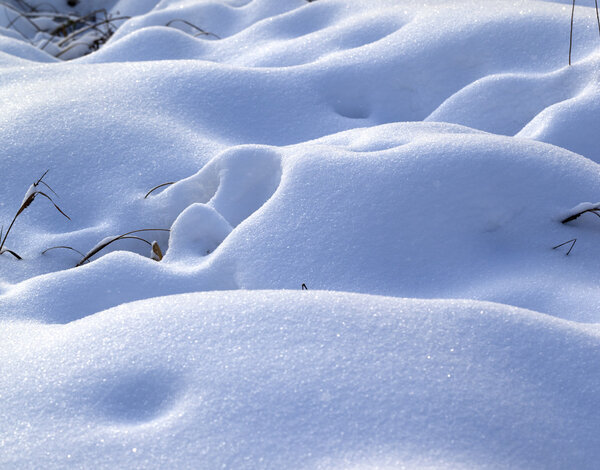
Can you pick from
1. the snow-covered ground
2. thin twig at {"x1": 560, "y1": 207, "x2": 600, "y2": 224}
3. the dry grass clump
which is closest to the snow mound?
the snow-covered ground

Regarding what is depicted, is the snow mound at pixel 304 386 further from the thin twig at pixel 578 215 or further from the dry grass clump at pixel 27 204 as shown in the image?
the dry grass clump at pixel 27 204

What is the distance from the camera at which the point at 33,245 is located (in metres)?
1.59

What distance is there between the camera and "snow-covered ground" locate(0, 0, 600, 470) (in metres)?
0.87

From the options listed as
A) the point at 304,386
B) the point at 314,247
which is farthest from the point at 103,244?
the point at 304,386

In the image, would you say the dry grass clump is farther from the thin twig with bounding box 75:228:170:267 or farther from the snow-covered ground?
the thin twig with bounding box 75:228:170:267

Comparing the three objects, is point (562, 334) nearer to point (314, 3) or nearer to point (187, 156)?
point (187, 156)

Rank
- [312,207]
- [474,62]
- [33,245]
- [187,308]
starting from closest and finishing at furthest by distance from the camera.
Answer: [187,308] → [312,207] → [33,245] → [474,62]

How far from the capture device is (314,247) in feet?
4.37

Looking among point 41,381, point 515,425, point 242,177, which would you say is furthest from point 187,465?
point 242,177

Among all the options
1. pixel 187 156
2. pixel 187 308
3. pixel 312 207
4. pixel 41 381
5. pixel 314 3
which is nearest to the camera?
pixel 41 381

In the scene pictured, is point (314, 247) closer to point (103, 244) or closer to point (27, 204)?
point (103, 244)

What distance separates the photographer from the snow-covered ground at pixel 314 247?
87cm

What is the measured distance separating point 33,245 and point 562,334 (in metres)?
1.22

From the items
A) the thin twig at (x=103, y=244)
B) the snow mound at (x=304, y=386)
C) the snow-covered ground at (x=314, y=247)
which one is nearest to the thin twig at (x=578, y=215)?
the snow-covered ground at (x=314, y=247)
